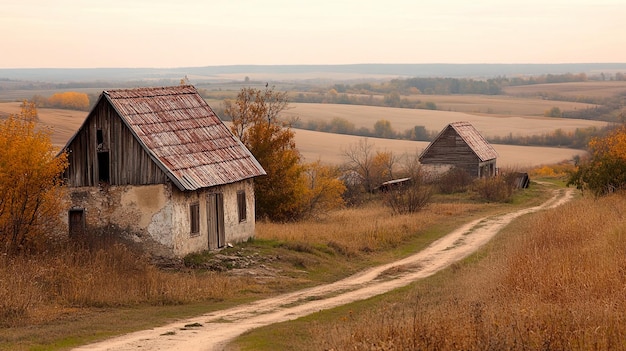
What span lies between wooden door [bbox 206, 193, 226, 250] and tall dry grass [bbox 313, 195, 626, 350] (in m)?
7.59

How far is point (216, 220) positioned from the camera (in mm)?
28250

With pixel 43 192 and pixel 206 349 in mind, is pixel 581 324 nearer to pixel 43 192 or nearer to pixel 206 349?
pixel 206 349

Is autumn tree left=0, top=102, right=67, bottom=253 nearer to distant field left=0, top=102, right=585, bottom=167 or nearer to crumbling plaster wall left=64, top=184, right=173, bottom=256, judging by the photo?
crumbling plaster wall left=64, top=184, right=173, bottom=256

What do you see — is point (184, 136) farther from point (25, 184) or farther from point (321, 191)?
point (321, 191)

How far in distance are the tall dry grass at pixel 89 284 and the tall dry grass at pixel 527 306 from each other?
5.48m

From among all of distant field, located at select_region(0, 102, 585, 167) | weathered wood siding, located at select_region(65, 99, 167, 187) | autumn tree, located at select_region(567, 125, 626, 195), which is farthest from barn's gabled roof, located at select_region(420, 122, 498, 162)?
weathered wood siding, located at select_region(65, 99, 167, 187)

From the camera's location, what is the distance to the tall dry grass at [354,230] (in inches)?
1233

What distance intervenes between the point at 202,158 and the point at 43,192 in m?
5.54

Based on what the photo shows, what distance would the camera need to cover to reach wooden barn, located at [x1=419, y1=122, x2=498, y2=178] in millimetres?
62000

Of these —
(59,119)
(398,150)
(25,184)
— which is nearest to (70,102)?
(59,119)

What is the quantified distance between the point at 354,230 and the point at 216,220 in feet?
24.3

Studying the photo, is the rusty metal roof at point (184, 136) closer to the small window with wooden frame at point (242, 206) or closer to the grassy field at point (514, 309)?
the small window with wooden frame at point (242, 206)

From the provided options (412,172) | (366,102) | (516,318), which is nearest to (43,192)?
(516,318)

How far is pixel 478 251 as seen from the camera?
101 ft
